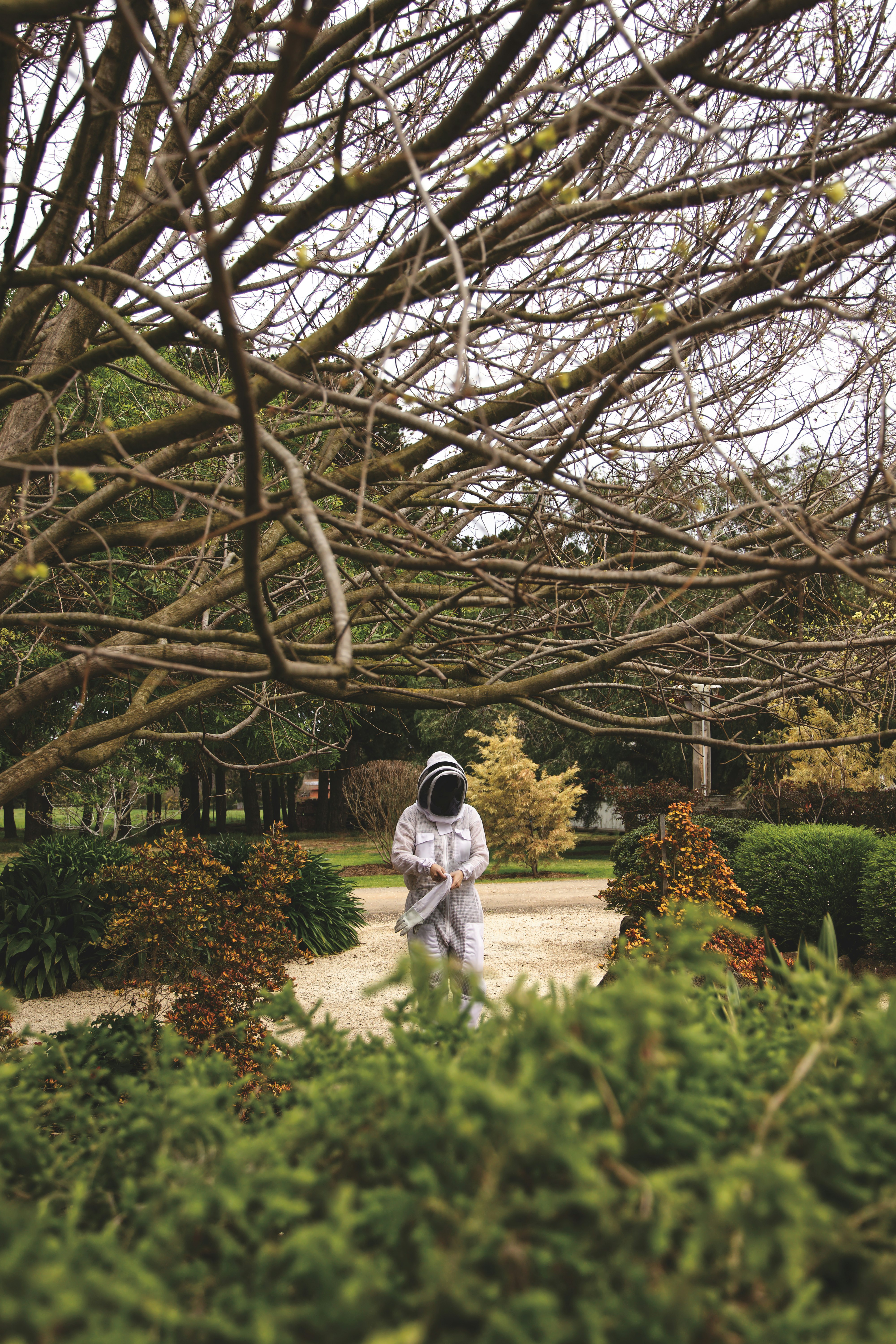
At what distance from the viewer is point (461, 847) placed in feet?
18.6

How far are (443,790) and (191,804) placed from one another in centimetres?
2175

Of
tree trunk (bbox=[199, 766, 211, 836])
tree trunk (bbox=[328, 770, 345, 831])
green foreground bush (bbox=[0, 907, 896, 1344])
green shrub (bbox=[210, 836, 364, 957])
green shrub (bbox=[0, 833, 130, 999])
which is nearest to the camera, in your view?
green foreground bush (bbox=[0, 907, 896, 1344])

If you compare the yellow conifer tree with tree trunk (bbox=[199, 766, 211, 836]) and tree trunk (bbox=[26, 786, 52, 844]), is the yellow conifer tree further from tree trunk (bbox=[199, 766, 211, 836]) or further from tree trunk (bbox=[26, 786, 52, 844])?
tree trunk (bbox=[26, 786, 52, 844])

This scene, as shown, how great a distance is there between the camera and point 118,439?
3010mm

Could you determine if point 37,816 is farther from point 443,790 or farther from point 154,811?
point 443,790

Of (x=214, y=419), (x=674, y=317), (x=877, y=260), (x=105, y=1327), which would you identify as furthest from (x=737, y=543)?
(x=105, y=1327)

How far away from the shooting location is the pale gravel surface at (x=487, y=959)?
24.2 feet

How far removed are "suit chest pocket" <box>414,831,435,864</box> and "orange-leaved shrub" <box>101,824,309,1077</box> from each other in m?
0.90

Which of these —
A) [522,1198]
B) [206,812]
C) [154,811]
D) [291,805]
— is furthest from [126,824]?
[522,1198]

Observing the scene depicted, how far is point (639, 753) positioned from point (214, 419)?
71.8 feet

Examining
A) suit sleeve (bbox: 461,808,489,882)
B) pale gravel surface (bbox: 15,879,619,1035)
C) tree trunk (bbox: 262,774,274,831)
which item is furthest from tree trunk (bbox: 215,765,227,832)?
suit sleeve (bbox: 461,808,489,882)

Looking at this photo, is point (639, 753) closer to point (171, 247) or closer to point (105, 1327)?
point (171, 247)

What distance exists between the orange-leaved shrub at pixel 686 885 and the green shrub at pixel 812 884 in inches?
48.1

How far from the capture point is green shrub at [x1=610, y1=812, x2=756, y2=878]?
9.62m
